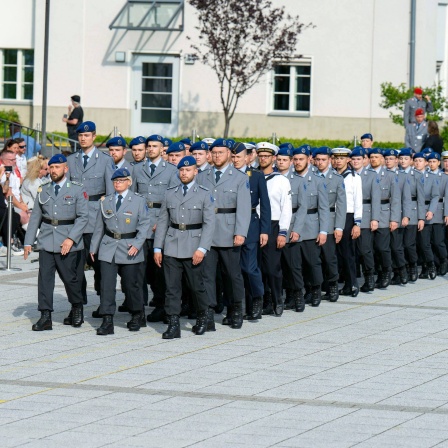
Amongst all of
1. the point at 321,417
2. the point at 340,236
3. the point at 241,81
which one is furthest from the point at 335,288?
the point at 241,81

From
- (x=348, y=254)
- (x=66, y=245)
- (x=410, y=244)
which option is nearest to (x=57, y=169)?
(x=66, y=245)

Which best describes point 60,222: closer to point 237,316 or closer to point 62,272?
point 62,272

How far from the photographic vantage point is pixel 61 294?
16.2 m

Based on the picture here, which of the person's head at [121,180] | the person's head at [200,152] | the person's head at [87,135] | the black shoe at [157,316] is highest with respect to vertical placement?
the person's head at [87,135]

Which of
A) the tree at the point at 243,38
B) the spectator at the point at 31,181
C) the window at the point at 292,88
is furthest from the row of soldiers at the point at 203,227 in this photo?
the window at the point at 292,88

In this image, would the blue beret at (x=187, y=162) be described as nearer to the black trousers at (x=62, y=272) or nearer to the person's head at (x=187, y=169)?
the person's head at (x=187, y=169)

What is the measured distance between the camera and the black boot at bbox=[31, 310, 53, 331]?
13.4m

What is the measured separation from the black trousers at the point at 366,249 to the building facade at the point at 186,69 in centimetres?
2020

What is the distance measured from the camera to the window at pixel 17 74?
40344 mm

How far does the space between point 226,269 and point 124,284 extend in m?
1.07

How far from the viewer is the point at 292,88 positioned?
1524 inches

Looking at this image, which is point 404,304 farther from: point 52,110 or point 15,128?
point 52,110

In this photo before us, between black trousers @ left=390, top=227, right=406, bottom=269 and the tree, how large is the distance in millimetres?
17409

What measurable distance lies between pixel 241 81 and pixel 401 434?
28.0 m
